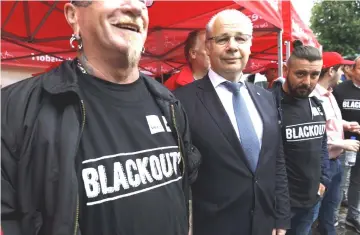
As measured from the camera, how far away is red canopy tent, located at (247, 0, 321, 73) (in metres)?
3.81

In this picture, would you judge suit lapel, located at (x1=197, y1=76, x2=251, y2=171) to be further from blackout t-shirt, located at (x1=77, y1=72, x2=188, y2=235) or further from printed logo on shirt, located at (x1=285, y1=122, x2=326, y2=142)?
printed logo on shirt, located at (x1=285, y1=122, x2=326, y2=142)

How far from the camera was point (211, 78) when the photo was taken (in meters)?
2.01

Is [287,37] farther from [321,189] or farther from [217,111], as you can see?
[217,111]

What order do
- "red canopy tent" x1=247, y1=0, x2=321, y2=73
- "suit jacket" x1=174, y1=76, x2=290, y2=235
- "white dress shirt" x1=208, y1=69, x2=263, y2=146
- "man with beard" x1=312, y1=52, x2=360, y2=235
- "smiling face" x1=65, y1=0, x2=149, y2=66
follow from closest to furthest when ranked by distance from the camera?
"smiling face" x1=65, y1=0, x2=149, y2=66, "suit jacket" x1=174, y1=76, x2=290, y2=235, "white dress shirt" x1=208, y1=69, x2=263, y2=146, "man with beard" x1=312, y1=52, x2=360, y2=235, "red canopy tent" x1=247, y1=0, x2=321, y2=73

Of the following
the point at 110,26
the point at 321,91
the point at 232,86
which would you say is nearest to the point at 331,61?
the point at 321,91

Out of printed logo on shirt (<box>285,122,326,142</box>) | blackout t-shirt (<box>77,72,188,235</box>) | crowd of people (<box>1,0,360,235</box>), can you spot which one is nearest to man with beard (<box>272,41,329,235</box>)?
Answer: printed logo on shirt (<box>285,122,326,142</box>)

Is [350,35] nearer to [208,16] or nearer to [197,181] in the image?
[208,16]

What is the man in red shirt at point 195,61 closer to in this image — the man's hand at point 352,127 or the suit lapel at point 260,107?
the suit lapel at point 260,107

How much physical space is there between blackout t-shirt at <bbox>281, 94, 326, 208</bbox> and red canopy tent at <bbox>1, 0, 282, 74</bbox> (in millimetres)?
925

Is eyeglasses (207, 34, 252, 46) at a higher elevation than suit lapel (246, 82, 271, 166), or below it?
higher

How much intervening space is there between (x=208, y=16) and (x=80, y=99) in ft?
12.3

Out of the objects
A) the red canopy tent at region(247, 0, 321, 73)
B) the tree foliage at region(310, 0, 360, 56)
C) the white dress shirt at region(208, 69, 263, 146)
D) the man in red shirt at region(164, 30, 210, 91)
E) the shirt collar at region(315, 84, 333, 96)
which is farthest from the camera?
the tree foliage at region(310, 0, 360, 56)

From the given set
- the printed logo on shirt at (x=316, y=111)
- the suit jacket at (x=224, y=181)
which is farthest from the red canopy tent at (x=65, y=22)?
the suit jacket at (x=224, y=181)

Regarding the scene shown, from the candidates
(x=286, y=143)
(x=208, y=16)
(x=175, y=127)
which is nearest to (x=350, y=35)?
(x=208, y=16)
